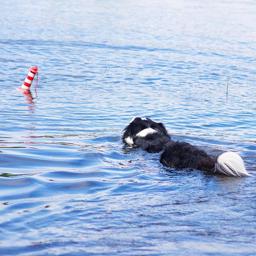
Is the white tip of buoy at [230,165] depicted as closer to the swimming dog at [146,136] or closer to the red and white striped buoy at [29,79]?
the swimming dog at [146,136]

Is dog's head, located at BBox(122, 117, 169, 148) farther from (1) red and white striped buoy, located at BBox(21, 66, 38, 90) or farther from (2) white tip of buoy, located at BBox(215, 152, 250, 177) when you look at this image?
(1) red and white striped buoy, located at BBox(21, 66, 38, 90)

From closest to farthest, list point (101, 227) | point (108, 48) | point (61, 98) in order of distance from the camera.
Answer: point (101, 227)
point (61, 98)
point (108, 48)

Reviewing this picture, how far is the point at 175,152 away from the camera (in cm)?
977

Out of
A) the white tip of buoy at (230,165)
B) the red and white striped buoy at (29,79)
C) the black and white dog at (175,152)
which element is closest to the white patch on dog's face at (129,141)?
the black and white dog at (175,152)

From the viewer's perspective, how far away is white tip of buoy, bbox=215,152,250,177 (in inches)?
348

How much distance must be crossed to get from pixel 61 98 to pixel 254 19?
21067 millimetres

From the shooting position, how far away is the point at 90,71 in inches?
748

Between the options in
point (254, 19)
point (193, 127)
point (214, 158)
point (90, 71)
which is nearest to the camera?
point (214, 158)

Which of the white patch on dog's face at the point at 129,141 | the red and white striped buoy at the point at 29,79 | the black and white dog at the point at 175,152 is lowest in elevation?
the white patch on dog's face at the point at 129,141

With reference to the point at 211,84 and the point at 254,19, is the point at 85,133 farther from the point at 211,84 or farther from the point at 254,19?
the point at 254,19

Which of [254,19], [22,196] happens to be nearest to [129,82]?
[22,196]

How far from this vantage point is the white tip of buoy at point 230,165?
8852 millimetres

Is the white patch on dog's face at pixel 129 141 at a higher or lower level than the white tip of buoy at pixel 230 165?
lower

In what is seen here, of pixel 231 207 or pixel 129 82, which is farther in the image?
pixel 129 82
